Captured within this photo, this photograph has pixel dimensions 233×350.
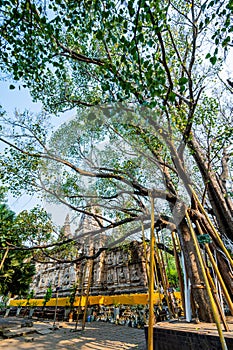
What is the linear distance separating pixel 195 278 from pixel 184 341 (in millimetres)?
1300

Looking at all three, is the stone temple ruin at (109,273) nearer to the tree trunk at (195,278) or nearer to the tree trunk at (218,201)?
the tree trunk at (218,201)

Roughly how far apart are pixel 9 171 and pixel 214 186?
6.10 metres

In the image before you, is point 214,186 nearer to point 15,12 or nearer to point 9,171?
point 15,12

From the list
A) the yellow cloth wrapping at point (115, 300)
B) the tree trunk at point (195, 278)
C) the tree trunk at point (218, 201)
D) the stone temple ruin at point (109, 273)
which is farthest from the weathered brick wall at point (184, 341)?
the stone temple ruin at point (109, 273)

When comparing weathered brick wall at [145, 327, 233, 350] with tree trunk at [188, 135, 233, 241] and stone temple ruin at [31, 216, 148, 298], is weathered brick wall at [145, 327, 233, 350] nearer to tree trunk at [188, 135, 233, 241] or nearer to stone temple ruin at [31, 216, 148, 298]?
tree trunk at [188, 135, 233, 241]

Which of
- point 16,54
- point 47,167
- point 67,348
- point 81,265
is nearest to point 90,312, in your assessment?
point 81,265

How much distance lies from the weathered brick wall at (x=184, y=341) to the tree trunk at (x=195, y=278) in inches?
32.4

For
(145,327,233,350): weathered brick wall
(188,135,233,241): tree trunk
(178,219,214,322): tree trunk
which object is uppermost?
(188,135,233,241): tree trunk

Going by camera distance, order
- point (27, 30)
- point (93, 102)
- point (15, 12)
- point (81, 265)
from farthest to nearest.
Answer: point (81, 265), point (93, 102), point (27, 30), point (15, 12)

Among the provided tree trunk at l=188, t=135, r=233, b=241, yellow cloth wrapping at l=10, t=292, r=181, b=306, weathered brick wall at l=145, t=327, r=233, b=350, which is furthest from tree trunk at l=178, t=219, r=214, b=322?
yellow cloth wrapping at l=10, t=292, r=181, b=306

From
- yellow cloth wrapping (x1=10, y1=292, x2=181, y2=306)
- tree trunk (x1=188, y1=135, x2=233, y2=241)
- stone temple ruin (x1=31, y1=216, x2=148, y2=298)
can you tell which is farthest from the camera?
stone temple ruin (x1=31, y1=216, x2=148, y2=298)

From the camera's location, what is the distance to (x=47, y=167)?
6.72 metres

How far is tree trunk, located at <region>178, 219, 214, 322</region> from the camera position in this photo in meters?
3.82

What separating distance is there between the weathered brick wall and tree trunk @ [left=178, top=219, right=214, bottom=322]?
82cm
